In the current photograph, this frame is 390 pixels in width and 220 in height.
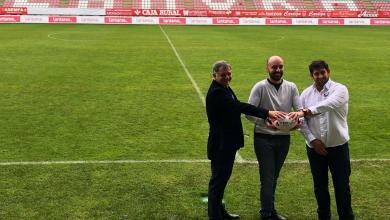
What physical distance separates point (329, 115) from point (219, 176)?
57.1 inches

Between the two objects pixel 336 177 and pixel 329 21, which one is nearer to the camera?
pixel 336 177

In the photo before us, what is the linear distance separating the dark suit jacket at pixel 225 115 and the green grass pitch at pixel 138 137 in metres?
1.09

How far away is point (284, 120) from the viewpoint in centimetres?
568

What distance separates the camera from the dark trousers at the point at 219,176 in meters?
5.98

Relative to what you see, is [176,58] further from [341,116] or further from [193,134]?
[341,116]

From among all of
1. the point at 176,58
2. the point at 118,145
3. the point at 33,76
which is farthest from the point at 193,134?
the point at 176,58

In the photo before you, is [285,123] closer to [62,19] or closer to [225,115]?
[225,115]

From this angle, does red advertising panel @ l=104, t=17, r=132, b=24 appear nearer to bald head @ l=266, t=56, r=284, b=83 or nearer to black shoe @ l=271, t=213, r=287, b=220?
black shoe @ l=271, t=213, r=287, b=220

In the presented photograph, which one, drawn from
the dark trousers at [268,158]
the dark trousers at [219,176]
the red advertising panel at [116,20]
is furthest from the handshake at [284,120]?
the red advertising panel at [116,20]

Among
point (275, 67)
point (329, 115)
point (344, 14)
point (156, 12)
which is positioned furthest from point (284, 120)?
point (344, 14)

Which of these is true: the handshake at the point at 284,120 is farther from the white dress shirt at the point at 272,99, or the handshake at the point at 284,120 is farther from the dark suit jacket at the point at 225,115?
the white dress shirt at the point at 272,99

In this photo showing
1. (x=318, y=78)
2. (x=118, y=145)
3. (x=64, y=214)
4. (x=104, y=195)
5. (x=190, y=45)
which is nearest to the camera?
(x=318, y=78)

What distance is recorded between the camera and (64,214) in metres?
6.39

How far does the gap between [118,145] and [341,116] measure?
4882 mm
